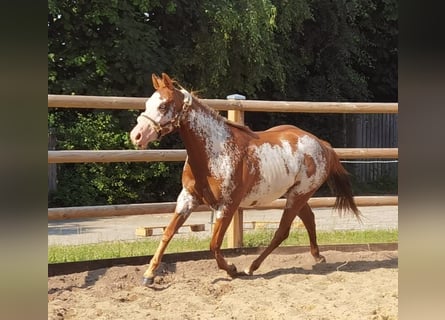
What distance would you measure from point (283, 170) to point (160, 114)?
0.86 metres

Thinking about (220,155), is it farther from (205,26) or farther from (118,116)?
(205,26)

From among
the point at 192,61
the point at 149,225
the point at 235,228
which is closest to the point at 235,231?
the point at 235,228

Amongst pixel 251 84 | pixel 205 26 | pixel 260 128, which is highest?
pixel 205 26

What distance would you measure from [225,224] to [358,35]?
8783 millimetres

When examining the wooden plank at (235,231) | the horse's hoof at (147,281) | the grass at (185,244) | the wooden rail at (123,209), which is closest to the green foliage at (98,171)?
the grass at (185,244)

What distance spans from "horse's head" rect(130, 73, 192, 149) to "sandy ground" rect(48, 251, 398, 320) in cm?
78

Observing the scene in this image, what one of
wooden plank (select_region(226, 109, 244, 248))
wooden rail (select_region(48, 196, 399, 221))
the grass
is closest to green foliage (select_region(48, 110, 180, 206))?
the grass

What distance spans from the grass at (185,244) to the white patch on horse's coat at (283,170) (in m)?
0.92

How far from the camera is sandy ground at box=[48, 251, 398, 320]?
263 cm

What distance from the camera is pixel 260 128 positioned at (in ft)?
30.7

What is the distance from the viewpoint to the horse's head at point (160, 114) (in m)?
2.87

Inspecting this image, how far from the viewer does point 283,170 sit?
3352 mm

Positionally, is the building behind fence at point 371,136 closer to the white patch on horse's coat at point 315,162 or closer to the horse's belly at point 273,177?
the white patch on horse's coat at point 315,162

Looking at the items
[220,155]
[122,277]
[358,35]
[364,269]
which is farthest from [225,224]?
[358,35]
